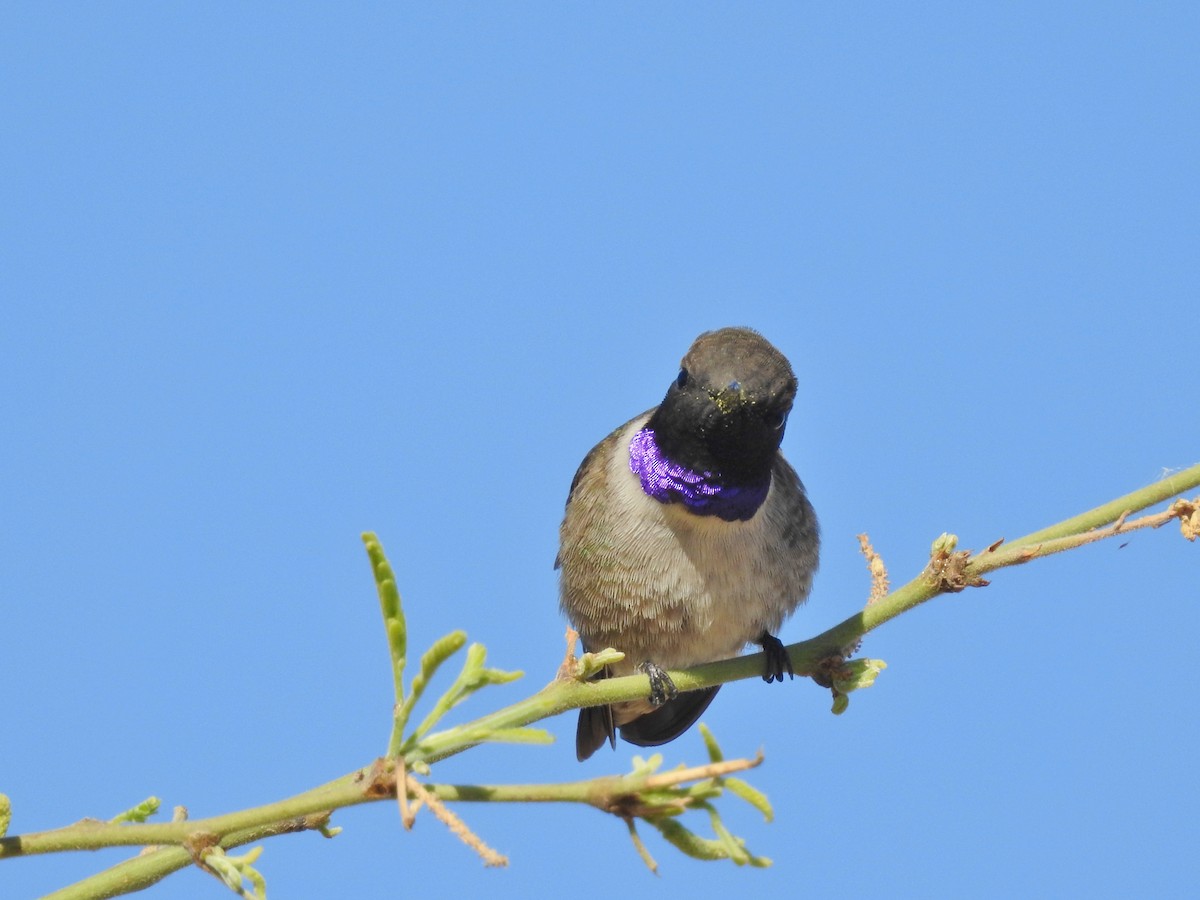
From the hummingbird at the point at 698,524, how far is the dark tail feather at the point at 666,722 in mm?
675

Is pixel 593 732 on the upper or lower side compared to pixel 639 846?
upper

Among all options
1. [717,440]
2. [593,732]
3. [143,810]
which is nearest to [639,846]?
[143,810]

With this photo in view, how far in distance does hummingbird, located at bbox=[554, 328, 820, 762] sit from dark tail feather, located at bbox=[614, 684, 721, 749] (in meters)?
0.68

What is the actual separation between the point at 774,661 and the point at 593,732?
282 centimetres

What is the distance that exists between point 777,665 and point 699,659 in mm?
1589

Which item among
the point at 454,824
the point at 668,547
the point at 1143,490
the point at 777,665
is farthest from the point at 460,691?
the point at 668,547

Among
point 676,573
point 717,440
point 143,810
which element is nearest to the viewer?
point 143,810

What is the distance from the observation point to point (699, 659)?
596 centimetres

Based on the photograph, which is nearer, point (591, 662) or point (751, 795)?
point (751, 795)

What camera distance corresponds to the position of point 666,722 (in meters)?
7.02

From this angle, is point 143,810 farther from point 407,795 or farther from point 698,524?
point 698,524

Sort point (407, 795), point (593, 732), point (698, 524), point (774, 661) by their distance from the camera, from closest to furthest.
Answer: point (407, 795), point (774, 661), point (698, 524), point (593, 732)

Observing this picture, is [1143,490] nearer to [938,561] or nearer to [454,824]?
[938,561]

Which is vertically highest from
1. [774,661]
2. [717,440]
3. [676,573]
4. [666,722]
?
[717,440]
